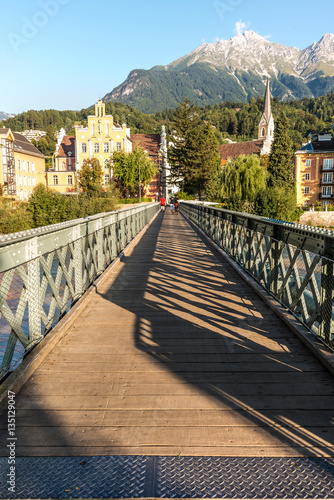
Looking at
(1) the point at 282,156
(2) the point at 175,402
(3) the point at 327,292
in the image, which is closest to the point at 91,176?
(1) the point at 282,156

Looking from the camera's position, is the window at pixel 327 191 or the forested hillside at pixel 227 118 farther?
the forested hillside at pixel 227 118

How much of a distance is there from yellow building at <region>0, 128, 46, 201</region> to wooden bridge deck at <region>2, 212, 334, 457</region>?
184 ft

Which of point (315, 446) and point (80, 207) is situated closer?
point (315, 446)

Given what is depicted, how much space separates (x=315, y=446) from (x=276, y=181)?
62618mm

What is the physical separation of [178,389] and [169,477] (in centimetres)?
108

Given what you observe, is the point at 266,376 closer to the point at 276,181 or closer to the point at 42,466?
the point at 42,466

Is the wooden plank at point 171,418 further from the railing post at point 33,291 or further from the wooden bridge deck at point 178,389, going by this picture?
the railing post at point 33,291

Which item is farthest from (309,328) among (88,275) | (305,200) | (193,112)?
(193,112)

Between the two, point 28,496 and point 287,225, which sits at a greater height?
point 287,225

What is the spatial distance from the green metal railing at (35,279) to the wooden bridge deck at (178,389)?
314 millimetres

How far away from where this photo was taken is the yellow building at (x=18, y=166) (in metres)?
60.7

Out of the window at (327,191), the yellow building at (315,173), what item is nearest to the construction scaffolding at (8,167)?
the yellow building at (315,173)

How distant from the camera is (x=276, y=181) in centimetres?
6244

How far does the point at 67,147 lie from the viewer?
80.2 metres
